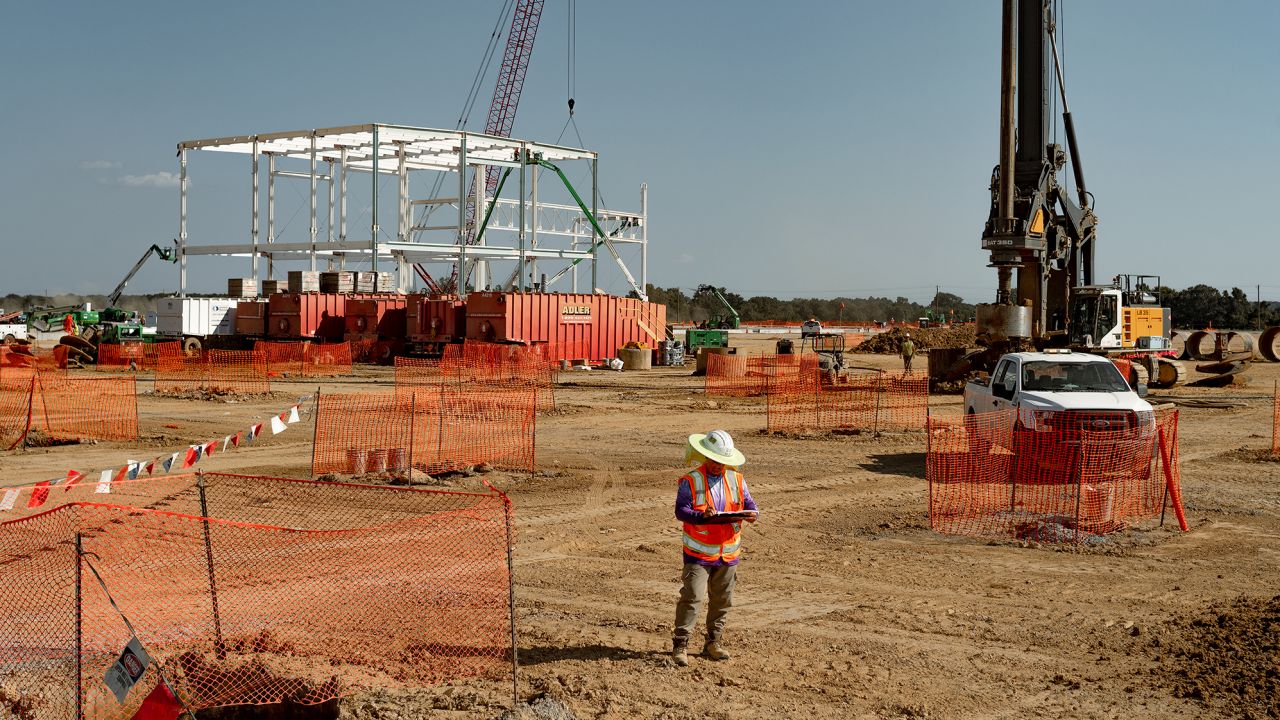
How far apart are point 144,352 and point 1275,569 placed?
40960 mm

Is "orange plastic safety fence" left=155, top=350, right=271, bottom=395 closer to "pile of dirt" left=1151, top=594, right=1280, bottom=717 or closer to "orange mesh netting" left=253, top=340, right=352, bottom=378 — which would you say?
"orange mesh netting" left=253, top=340, right=352, bottom=378

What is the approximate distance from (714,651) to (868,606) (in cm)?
216

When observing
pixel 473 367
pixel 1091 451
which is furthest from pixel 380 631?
pixel 473 367

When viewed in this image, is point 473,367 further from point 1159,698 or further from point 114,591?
point 1159,698

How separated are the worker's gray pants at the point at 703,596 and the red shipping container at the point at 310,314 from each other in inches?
1663

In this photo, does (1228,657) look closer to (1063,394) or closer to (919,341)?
(1063,394)

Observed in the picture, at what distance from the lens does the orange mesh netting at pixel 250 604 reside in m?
7.05

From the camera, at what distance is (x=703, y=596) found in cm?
760

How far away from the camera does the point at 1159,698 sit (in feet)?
23.7

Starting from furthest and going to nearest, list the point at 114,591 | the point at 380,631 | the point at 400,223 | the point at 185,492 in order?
the point at 400,223
the point at 185,492
the point at 114,591
the point at 380,631

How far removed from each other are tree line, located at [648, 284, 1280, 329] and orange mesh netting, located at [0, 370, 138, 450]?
235ft

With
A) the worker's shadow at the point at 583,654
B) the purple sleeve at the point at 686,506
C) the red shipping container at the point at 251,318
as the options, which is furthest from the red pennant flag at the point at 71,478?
the red shipping container at the point at 251,318

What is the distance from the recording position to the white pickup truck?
590 inches

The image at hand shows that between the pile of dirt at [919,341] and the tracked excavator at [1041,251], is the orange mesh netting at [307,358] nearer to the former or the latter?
the tracked excavator at [1041,251]
